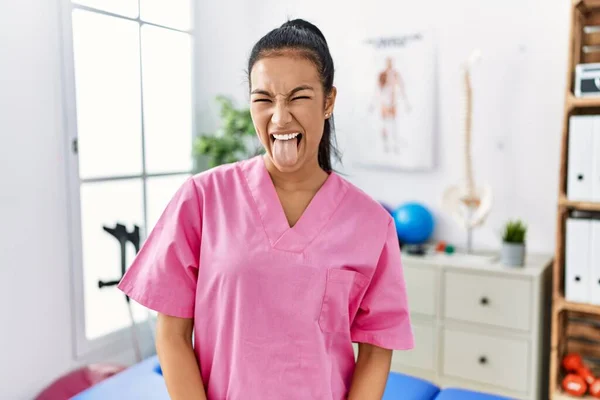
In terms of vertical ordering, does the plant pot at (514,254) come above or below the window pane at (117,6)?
below

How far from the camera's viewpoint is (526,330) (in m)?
2.22

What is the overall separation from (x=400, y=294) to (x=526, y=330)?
1.38 metres

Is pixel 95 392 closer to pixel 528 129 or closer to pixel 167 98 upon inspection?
pixel 167 98

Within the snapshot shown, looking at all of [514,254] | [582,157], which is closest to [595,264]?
[514,254]

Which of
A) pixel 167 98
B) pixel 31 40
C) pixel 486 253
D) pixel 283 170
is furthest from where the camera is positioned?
pixel 167 98

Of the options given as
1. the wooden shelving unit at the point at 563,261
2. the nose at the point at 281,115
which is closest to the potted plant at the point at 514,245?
the wooden shelving unit at the point at 563,261

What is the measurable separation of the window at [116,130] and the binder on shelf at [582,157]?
1764 millimetres

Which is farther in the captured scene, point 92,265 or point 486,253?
point 486,253

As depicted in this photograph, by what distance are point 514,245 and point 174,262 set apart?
1700mm

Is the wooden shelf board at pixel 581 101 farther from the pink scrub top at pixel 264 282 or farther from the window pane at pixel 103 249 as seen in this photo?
the window pane at pixel 103 249

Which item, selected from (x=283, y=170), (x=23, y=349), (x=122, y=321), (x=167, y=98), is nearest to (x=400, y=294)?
(x=283, y=170)

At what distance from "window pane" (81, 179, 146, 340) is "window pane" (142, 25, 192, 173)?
10.4 inches

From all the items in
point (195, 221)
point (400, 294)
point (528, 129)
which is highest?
point (528, 129)

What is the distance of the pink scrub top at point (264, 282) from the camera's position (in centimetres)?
96
